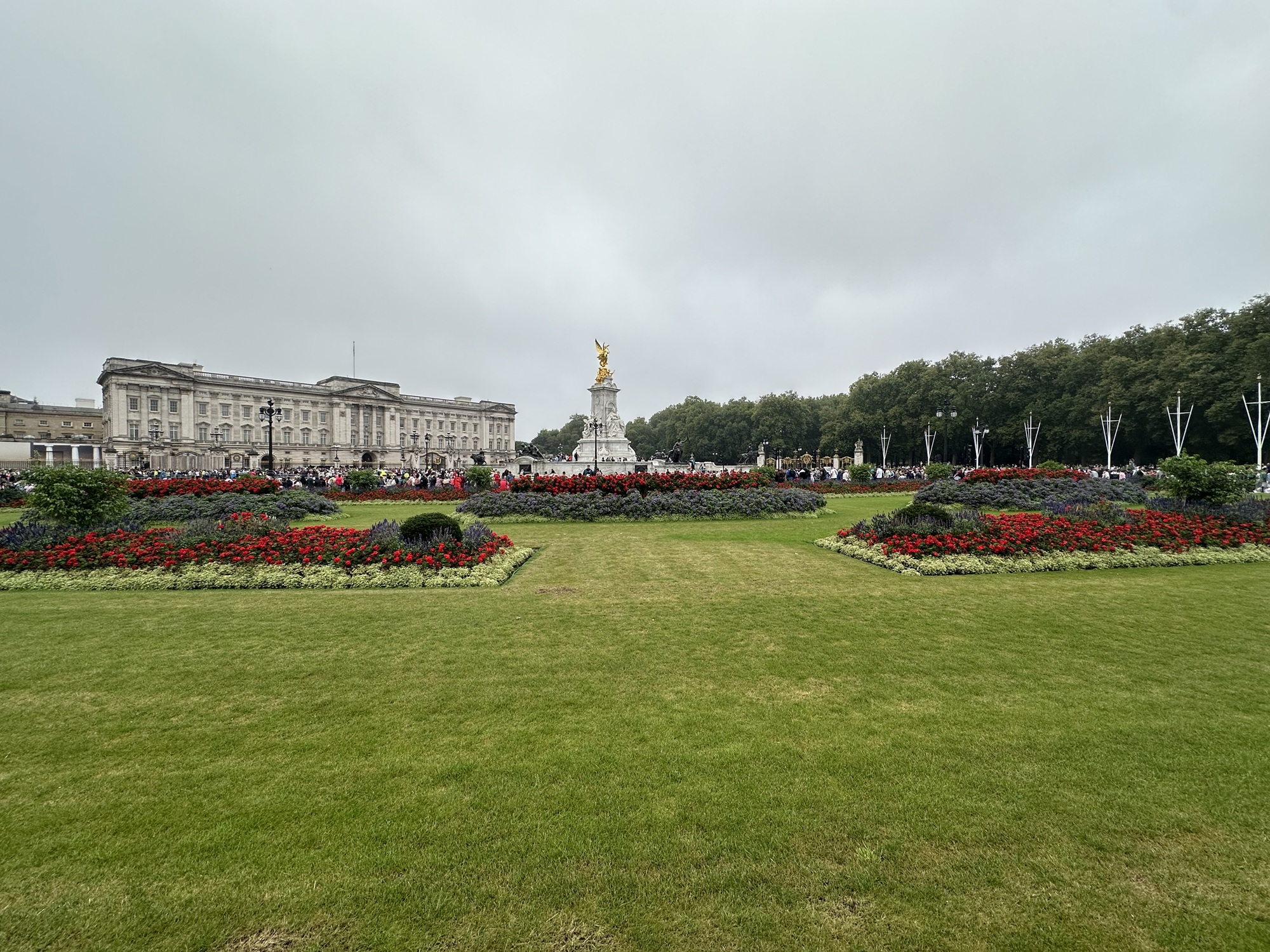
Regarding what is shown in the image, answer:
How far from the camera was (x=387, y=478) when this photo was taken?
42.3 m

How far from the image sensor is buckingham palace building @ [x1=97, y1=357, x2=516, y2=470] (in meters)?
83.3

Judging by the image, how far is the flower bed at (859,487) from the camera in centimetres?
3225

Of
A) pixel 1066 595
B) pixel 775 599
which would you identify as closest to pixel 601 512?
pixel 775 599

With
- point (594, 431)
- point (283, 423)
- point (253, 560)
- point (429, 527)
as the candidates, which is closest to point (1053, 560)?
point (429, 527)

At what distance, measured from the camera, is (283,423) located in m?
98.6

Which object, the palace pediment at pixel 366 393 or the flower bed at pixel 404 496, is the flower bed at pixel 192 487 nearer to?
the flower bed at pixel 404 496

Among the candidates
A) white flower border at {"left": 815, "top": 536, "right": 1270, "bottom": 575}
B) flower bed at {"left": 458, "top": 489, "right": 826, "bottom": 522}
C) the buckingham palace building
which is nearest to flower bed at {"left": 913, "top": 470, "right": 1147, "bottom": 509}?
flower bed at {"left": 458, "top": 489, "right": 826, "bottom": 522}

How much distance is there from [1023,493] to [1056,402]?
47.9 meters

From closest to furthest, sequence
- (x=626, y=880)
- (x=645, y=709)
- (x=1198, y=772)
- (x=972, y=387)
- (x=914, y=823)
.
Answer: (x=626, y=880) < (x=914, y=823) < (x=1198, y=772) < (x=645, y=709) < (x=972, y=387)

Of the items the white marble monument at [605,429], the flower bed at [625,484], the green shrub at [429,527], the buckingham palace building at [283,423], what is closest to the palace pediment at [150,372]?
the buckingham palace building at [283,423]

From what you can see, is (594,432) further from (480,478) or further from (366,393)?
(366,393)

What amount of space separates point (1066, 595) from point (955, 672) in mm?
4783

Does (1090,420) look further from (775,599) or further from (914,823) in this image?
(914,823)

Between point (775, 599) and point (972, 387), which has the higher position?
point (972, 387)
